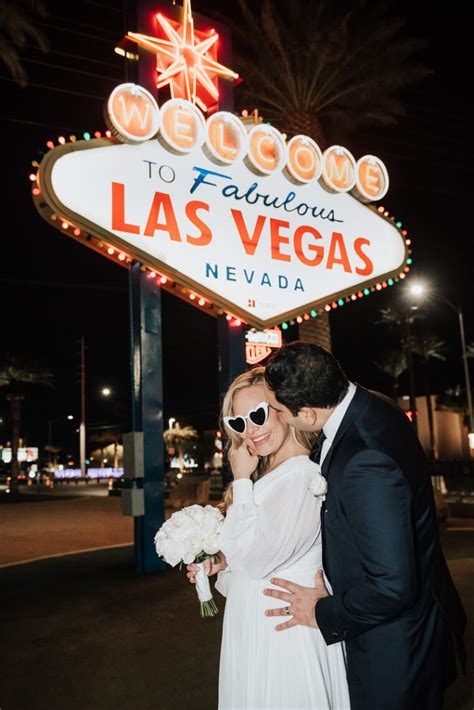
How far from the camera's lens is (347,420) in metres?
2.19

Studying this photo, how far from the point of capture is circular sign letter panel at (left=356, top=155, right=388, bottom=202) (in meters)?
11.2

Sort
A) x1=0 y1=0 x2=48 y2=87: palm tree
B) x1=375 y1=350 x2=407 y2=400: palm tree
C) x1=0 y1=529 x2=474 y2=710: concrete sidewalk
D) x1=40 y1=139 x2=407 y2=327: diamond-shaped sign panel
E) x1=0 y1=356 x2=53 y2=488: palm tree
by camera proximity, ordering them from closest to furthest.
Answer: x1=0 y1=529 x2=474 y2=710: concrete sidewalk < x1=40 y1=139 x2=407 y2=327: diamond-shaped sign panel < x1=0 y1=0 x2=48 y2=87: palm tree < x1=0 y1=356 x2=53 y2=488: palm tree < x1=375 y1=350 x2=407 y2=400: palm tree

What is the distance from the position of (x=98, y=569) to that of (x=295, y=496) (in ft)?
25.0

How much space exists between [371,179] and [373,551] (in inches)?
414

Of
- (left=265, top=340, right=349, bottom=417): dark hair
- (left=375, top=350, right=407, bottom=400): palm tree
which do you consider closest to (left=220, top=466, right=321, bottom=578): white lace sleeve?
(left=265, top=340, right=349, bottom=417): dark hair

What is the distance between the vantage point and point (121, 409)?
73312mm

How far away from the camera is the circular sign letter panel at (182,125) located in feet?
29.8

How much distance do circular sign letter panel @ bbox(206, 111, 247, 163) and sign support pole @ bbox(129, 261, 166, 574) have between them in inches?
92.7

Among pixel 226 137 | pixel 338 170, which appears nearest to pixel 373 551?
pixel 226 137

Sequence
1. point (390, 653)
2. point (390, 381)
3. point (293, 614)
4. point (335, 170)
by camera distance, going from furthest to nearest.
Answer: point (390, 381)
point (335, 170)
point (293, 614)
point (390, 653)

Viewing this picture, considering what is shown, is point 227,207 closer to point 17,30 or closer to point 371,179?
point 371,179

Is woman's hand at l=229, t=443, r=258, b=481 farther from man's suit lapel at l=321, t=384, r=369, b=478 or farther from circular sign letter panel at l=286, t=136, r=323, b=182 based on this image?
circular sign letter panel at l=286, t=136, r=323, b=182

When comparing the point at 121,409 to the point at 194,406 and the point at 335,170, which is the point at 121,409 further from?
the point at 335,170

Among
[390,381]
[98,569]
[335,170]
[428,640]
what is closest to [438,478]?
[335,170]
